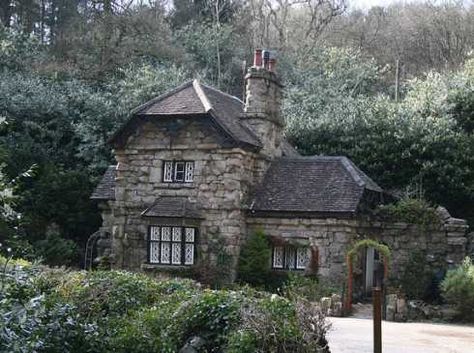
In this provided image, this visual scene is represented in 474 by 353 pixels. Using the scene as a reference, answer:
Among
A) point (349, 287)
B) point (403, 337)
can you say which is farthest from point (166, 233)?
point (403, 337)

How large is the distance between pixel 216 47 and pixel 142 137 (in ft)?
60.4

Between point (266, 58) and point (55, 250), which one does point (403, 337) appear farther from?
point (55, 250)

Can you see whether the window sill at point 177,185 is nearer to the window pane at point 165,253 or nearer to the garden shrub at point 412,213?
the window pane at point 165,253

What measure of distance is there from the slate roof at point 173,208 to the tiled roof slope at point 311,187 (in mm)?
1818

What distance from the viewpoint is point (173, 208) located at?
65.5 feet

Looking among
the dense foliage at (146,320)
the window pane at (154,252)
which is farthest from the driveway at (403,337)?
the window pane at (154,252)

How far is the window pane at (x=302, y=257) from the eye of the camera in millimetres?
19750

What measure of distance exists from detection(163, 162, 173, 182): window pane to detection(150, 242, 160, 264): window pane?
2001 mm

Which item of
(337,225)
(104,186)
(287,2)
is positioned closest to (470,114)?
(337,225)

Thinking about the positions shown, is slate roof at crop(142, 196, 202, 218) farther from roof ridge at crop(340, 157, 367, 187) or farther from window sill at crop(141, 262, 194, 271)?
roof ridge at crop(340, 157, 367, 187)

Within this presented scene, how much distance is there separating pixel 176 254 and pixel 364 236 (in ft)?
18.6

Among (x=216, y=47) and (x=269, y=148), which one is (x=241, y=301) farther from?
(x=216, y=47)

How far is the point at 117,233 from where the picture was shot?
2098cm

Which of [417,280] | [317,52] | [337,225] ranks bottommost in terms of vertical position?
[417,280]
